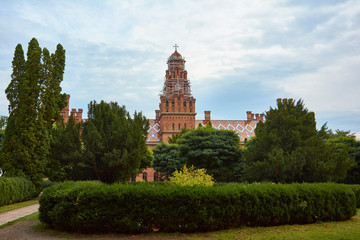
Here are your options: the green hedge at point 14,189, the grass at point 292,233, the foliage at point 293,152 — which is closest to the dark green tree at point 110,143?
the green hedge at point 14,189

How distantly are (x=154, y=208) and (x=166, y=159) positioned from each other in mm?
32825

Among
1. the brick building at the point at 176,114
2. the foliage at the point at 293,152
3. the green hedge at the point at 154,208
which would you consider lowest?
the green hedge at the point at 154,208

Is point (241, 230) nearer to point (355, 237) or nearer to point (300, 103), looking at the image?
point (355, 237)

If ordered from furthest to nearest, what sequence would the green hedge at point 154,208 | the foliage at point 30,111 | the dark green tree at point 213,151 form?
the dark green tree at point 213,151, the foliage at point 30,111, the green hedge at point 154,208

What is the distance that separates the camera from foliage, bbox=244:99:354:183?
2323cm

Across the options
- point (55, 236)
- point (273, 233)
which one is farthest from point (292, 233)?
point (55, 236)

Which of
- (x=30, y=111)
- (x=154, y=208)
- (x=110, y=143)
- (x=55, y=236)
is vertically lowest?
(x=55, y=236)

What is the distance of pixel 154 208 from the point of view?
9750mm

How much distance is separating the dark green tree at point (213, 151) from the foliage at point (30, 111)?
15885 mm

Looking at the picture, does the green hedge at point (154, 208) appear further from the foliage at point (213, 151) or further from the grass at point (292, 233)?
the foliage at point (213, 151)

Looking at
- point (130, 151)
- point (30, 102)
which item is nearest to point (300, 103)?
point (130, 151)

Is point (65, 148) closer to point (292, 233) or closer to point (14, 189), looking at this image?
point (14, 189)

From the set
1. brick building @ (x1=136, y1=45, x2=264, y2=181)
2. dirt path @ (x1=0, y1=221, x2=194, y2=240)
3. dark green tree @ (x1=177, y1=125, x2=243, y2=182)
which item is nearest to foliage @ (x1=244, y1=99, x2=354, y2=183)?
dark green tree @ (x1=177, y1=125, x2=243, y2=182)

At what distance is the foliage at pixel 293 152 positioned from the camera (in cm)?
2323
